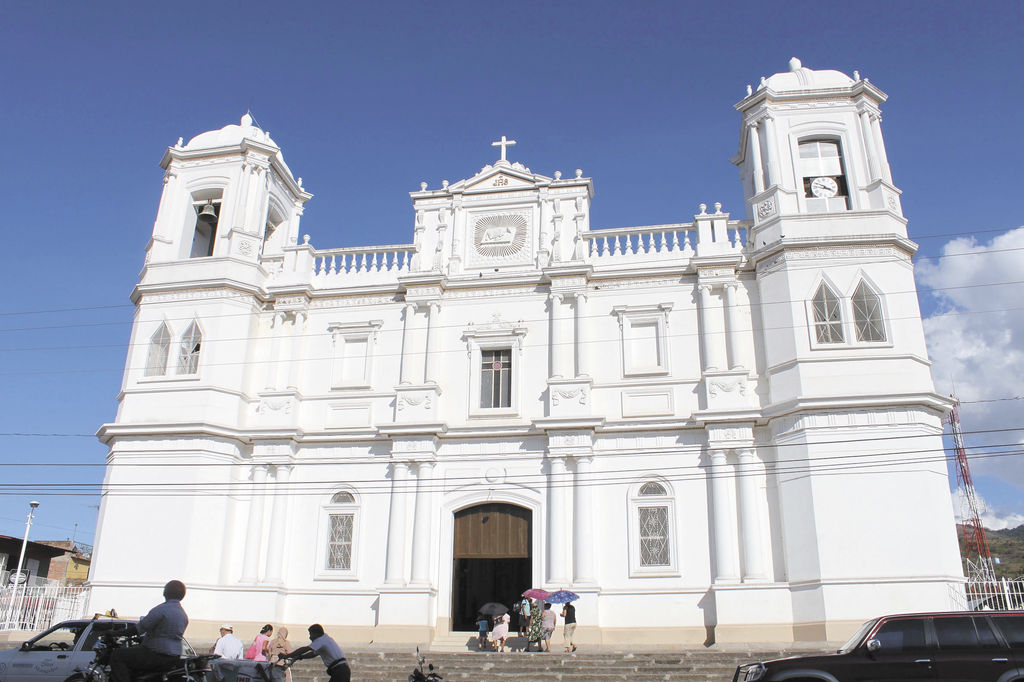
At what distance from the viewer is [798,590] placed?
58.0 feet

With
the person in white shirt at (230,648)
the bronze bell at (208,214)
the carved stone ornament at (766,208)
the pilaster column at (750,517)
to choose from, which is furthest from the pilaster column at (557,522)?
the bronze bell at (208,214)

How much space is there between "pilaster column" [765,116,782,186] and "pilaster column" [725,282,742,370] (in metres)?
2.92

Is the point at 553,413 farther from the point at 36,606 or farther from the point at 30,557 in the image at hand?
the point at 30,557

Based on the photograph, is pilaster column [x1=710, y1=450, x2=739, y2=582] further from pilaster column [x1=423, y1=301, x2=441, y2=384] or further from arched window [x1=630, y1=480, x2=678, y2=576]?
pilaster column [x1=423, y1=301, x2=441, y2=384]

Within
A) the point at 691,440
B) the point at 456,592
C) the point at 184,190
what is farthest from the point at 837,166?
the point at 184,190

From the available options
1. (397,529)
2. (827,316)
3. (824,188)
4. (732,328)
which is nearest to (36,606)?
(397,529)

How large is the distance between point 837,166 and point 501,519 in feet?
41.2

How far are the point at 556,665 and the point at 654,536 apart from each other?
4.61 metres

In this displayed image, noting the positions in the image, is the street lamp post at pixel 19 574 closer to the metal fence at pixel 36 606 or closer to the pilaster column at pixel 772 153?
the metal fence at pixel 36 606

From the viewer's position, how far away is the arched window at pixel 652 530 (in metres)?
19.1

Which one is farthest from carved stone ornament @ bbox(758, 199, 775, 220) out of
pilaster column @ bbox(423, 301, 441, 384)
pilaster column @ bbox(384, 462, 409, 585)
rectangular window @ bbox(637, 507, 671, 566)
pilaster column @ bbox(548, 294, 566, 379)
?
pilaster column @ bbox(384, 462, 409, 585)

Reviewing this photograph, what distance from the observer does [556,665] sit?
1585 centimetres

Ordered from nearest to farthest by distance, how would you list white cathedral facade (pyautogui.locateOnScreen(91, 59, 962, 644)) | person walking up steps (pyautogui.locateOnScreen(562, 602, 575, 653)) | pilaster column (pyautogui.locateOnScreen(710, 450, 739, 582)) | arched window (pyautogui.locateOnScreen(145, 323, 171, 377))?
person walking up steps (pyautogui.locateOnScreen(562, 602, 575, 653))
white cathedral facade (pyautogui.locateOnScreen(91, 59, 962, 644))
pilaster column (pyautogui.locateOnScreen(710, 450, 739, 582))
arched window (pyautogui.locateOnScreen(145, 323, 171, 377))

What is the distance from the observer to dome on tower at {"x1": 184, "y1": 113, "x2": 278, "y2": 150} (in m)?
24.6
